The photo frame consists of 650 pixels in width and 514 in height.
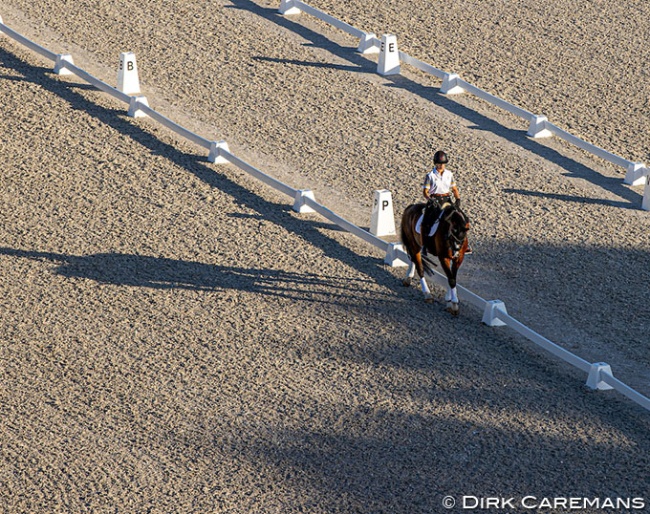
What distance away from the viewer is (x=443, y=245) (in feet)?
48.4

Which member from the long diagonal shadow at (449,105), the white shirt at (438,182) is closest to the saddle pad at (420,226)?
the white shirt at (438,182)

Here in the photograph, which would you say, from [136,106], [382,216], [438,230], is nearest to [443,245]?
[438,230]

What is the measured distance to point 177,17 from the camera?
980 inches

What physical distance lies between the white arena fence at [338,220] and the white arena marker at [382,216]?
309 millimetres

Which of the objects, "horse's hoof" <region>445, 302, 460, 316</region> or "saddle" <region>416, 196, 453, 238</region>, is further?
"horse's hoof" <region>445, 302, 460, 316</region>

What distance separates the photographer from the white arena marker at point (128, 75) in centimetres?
2153

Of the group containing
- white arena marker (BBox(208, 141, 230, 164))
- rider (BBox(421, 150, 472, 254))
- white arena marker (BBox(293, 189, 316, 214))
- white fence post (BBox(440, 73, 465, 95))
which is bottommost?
rider (BBox(421, 150, 472, 254))

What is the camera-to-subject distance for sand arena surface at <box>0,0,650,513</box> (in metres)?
12.4

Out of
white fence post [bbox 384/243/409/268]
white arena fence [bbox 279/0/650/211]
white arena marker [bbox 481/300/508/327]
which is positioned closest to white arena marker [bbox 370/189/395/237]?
white fence post [bbox 384/243/409/268]

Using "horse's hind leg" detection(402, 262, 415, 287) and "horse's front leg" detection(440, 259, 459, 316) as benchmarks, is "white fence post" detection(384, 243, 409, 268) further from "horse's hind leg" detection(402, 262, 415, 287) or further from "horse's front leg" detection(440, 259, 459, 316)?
"horse's front leg" detection(440, 259, 459, 316)

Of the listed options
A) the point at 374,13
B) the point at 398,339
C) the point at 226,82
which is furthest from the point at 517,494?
the point at 374,13

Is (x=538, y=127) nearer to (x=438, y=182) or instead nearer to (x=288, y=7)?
(x=438, y=182)

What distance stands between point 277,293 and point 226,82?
7662 millimetres

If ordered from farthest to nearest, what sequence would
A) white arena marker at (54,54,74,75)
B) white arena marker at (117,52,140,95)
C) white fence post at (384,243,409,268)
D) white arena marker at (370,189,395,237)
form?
white arena marker at (54,54,74,75) → white arena marker at (117,52,140,95) → white arena marker at (370,189,395,237) → white fence post at (384,243,409,268)
